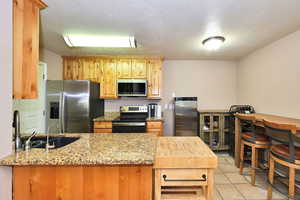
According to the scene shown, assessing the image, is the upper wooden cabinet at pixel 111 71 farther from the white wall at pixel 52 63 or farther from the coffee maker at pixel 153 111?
the coffee maker at pixel 153 111

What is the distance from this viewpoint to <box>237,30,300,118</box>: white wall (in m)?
2.56

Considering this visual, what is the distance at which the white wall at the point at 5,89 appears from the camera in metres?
1.06

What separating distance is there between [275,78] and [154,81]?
235cm

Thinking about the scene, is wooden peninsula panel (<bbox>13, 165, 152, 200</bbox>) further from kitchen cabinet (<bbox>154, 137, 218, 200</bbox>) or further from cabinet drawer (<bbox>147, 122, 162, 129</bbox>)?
cabinet drawer (<bbox>147, 122, 162, 129</bbox>)

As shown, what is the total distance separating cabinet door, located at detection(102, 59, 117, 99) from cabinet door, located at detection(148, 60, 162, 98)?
815mm

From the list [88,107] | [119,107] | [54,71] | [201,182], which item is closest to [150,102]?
[119,107]

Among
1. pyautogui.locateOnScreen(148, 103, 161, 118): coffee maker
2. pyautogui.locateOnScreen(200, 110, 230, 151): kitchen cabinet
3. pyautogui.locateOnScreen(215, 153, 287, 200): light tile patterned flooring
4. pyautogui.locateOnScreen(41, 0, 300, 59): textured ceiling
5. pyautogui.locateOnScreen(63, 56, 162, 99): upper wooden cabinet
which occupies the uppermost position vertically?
pyautogui.locateOnScreen(41, 0, 300, 59): textured ceiling

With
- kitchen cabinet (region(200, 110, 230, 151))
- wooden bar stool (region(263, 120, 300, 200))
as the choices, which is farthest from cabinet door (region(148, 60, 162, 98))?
wooden bar stool (region(263, 120, 300, 200))

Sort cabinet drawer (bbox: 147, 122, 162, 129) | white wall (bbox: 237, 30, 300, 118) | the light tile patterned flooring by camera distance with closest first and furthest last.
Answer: the light tile patterned flooring < white wall (bbox: 237, 30, 300, 118) < cabinet drawer (bbox: 147, 122, 162, 129)

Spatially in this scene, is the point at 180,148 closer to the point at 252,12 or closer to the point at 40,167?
the point at 40,167

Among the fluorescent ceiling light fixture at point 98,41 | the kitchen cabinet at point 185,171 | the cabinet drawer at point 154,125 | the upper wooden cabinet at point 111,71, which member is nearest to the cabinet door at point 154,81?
the upper wooden cabinet at point 111,71

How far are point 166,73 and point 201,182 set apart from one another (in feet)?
11.0

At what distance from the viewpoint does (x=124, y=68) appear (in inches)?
150

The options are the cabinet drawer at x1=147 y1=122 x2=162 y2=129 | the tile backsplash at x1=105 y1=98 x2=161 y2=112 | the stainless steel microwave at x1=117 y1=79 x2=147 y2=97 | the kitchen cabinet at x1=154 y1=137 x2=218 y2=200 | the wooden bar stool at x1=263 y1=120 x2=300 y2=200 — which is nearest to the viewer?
the kitchen cabinet at x1=154 y1=137 x2=218 y2=200
